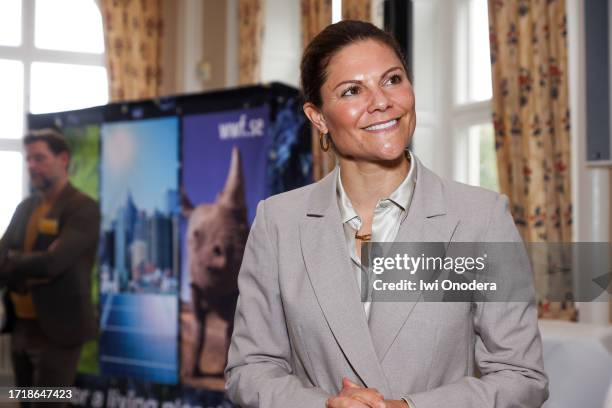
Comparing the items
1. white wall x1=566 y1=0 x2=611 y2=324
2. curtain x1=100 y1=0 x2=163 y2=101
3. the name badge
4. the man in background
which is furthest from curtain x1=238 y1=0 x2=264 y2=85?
white wall x1=566 y1=0 x2=611 y2=324

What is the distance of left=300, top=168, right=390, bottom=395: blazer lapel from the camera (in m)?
1.40

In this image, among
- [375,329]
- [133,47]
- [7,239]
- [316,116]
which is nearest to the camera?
[375,329]

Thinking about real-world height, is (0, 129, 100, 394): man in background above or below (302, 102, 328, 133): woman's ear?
below

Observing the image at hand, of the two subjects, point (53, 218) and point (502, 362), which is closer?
point (502, 362)

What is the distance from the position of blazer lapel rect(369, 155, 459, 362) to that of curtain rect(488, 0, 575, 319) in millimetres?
1722

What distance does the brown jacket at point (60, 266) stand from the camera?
3674mm

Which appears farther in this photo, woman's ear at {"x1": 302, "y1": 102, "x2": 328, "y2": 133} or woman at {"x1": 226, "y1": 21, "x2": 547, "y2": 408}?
woman's ear at {"x1": 302, "y1": 102, "x2": 328, "y2": 133}

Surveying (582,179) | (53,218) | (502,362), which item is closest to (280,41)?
(53,218)

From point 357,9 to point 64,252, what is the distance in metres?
2.33

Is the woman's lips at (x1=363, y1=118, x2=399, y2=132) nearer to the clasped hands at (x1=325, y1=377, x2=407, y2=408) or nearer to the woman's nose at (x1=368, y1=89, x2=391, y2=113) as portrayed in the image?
the woman's nose at (x1=368, y1=89, x2=391, y2=113)

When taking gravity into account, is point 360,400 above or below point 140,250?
below

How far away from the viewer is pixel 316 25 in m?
4.73

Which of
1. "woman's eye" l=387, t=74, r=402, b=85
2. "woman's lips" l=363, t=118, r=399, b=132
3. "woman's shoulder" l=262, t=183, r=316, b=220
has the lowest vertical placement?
"woman's shoulder" l=262, t=183, r=316, b=220

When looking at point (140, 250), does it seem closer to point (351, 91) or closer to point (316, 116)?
point (316, 116)
